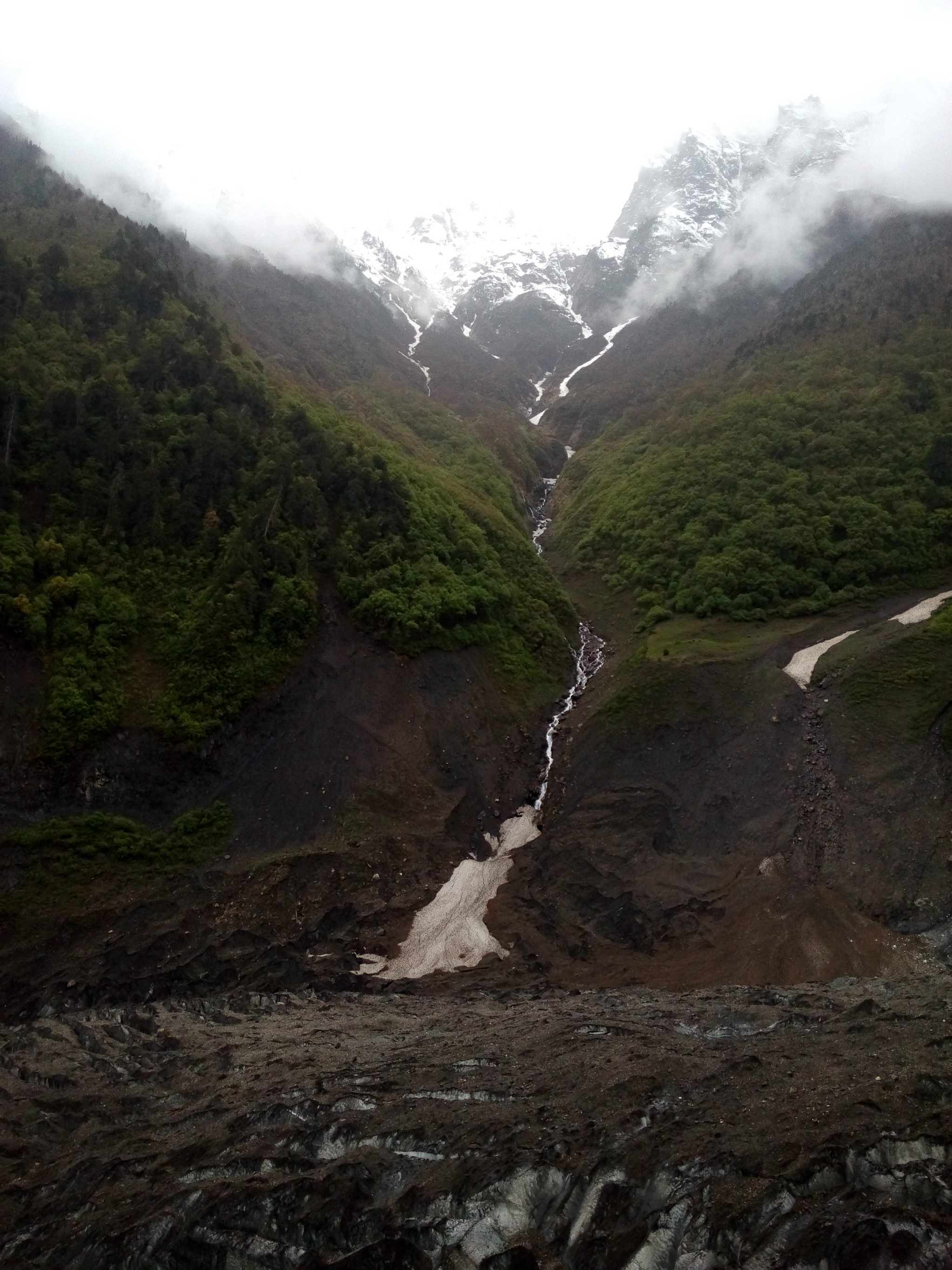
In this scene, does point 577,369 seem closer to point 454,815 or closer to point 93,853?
point 454,815

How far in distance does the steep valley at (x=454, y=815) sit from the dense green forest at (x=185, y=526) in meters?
0.33

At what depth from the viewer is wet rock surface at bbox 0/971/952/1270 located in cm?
1171

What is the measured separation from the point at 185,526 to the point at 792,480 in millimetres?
53887

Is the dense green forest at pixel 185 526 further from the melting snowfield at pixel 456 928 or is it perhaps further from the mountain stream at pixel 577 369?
the mountain stream at pixel 577 369

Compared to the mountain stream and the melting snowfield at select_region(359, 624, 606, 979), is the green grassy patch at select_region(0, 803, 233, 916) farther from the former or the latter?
the mountain stream

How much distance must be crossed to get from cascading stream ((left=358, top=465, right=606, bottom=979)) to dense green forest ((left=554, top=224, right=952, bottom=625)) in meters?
25.0

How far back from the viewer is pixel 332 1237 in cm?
1290

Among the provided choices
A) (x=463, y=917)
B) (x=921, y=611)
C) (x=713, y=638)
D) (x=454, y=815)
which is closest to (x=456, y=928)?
(x=463, y=917)

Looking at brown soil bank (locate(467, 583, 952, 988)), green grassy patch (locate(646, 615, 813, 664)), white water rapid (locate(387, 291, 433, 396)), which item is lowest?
brown soil bank (locate(467, 583, 952, 988))

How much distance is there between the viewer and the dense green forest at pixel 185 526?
44.6m

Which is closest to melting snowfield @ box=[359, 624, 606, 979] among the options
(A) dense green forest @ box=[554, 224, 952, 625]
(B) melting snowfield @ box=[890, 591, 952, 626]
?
(A) dense green forest @ box=[554, 224, 952, 625]

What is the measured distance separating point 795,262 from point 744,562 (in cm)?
11080

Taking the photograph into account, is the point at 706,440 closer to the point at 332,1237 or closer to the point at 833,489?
the point at 833,489

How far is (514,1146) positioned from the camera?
570 inches
